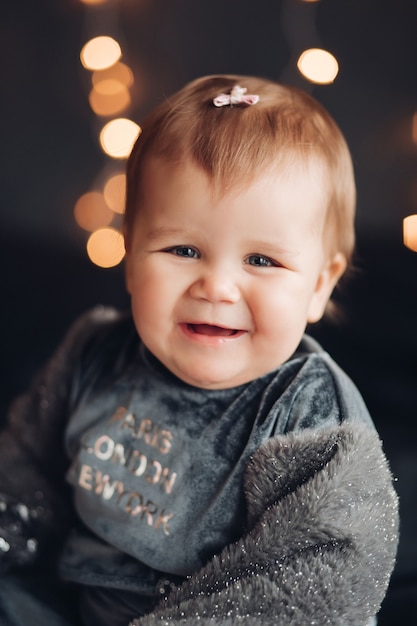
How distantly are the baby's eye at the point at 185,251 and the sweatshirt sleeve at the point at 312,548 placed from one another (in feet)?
0.71

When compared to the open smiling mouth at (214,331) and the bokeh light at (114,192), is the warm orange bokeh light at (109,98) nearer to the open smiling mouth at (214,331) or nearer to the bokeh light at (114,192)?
the bokeh light at (114,192)

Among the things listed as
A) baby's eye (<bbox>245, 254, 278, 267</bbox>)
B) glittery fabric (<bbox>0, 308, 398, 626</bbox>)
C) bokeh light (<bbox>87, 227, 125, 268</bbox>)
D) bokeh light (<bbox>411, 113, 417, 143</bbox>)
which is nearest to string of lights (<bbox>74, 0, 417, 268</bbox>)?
bokeh light (<bbox>87, 227, 125, 268</bbox>)

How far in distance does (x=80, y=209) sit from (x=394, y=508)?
954mm

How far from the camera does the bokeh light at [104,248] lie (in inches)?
58.7

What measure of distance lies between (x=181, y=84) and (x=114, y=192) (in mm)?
256

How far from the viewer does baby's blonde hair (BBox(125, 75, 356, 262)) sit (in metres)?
0.82

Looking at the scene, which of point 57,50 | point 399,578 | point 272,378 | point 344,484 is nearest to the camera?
point 344,484

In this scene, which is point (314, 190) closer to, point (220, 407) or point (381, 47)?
point (220, 407)

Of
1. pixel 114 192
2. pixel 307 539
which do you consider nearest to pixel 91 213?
pixel 114 192

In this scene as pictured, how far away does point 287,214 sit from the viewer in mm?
820

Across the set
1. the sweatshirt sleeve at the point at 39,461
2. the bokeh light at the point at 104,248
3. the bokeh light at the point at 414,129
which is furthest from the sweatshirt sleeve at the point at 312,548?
the bokeh light at the point at 104,248

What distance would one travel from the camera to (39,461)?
3.67ft

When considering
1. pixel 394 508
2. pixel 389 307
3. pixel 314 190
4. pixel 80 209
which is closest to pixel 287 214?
pixel 314 190

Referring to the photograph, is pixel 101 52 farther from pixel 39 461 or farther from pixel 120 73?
pixel 39 461
